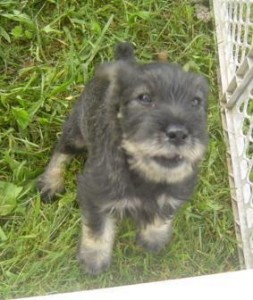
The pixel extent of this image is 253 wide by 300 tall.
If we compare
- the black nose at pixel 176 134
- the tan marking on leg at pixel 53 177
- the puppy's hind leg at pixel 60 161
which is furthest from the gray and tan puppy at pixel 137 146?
the tan marking on leg at pixel 53 177

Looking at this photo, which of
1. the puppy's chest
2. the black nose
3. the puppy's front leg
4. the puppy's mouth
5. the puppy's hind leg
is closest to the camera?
the black nose

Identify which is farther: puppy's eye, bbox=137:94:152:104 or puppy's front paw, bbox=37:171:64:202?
puppy's front paw, bbox=37:171:64:202

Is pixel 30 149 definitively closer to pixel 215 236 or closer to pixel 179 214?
pixel 179 214

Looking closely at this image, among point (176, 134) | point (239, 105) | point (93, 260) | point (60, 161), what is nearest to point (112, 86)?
point (176, 134)

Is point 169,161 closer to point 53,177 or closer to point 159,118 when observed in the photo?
point 159,118

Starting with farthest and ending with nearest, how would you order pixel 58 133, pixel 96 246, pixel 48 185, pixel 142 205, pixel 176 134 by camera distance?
pixel 58 133 < pixel 48 185 < pixel 96 246 < pixel 142 205 < pixel 176 134

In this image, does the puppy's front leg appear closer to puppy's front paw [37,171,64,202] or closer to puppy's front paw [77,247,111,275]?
puppy's front paw [77,247,111,275]

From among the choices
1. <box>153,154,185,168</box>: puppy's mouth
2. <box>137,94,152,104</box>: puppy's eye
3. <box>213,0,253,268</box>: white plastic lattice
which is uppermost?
<box>137,94,152,104</box>: puppy's eye

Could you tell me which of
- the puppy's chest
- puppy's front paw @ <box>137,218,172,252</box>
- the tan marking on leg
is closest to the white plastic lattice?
puppy's front paw @ <box>137,218,172,252</box>
